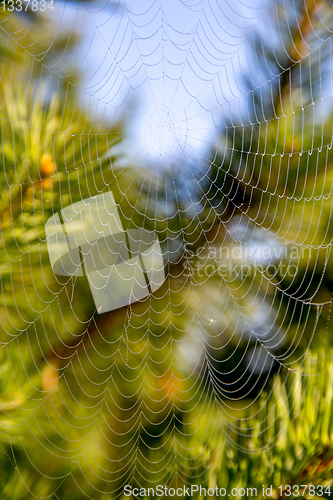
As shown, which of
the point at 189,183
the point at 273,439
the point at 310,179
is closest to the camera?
the point at 273,439

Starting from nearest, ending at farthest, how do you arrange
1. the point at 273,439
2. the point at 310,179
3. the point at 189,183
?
the point at 273,439, the point at 310,179, the point at 189,183

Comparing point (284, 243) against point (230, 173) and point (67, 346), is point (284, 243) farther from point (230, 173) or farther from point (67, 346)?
point (67, 346)

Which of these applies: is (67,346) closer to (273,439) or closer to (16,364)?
(16,364)

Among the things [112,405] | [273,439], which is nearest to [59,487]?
[112,405]

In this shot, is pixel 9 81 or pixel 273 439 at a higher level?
pixel 9 81

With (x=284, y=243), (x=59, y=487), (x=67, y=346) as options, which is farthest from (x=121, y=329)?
(x=284, y=243)

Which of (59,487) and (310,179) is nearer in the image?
(59,487)

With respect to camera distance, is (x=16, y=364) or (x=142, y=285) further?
(x=142, y=285)

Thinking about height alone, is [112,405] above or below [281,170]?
below

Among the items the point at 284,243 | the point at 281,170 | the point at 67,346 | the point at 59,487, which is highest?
the point at 281,170
